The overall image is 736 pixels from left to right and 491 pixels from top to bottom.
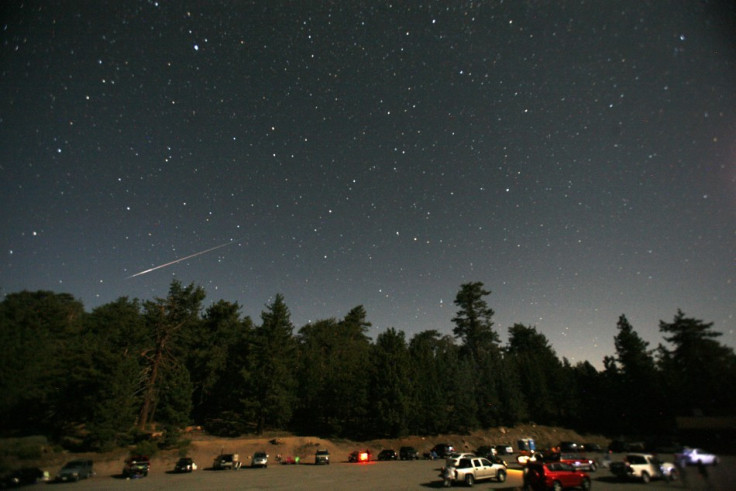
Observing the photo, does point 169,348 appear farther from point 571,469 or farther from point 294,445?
point 571,469

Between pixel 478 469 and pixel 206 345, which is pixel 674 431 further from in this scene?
pixel 206 345

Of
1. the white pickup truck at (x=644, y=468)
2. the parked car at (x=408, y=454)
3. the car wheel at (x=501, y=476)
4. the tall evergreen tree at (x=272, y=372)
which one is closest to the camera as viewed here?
the white pickup truck at (x=644, y=468)

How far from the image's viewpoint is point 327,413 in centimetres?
6078

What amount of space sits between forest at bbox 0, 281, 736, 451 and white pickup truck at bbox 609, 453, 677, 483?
1.00 metres

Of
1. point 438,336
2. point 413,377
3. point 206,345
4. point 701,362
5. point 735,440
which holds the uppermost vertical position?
point 438,336

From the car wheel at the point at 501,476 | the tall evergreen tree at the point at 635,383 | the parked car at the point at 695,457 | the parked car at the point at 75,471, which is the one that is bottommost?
the car wheel at the point at 501,476

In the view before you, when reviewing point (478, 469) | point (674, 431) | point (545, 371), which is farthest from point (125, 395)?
point (545, 371)

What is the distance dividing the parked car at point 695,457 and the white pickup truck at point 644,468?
78 centimetres

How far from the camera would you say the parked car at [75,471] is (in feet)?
78.7

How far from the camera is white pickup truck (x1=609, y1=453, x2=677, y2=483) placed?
35.6 feet

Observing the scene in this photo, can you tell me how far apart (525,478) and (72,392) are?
40159 millimetres

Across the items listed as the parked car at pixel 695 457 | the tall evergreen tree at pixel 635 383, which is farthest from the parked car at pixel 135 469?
the parked car at pixel 695 457

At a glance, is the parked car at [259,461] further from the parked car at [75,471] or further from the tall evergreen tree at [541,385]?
the tall evergreen tree at [541,385]

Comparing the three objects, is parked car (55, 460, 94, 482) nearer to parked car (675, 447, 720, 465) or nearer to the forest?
the forest
